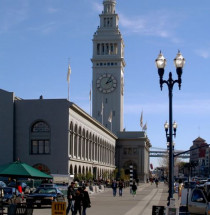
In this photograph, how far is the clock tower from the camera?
134m

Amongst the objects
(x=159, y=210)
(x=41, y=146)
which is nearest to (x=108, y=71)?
(x=41, y=146)

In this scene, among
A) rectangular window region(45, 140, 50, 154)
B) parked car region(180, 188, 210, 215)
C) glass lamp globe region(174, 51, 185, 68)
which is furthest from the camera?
rectangular window region(45, 140, 50, 154)

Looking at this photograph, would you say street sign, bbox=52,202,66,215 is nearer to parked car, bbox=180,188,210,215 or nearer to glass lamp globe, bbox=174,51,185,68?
parked car, bbox=180,188,210,215

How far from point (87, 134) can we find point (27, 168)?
60414mm

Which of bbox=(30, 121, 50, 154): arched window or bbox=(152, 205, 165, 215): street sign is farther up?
bbox=(30, 121, 50, 154): arched window

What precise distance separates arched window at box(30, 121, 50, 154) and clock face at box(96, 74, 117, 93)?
5915 cm

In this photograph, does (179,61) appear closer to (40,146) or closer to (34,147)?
(40,146)

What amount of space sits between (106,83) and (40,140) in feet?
199

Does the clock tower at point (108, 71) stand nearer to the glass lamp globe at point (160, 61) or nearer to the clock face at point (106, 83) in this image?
the clock face at point (106, 83)

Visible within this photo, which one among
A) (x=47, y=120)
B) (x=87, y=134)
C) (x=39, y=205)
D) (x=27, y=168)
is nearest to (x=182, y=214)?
(x=27, y=168)

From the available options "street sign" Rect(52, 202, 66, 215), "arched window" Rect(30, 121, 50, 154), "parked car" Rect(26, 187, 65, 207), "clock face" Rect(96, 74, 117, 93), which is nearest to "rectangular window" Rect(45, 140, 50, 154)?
"arched window" Rect(30, 121, 50, 154)

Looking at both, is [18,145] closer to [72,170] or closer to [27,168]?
[72,170]

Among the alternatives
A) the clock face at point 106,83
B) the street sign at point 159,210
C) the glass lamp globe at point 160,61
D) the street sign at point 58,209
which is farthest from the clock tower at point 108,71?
the street sign at point 159,210

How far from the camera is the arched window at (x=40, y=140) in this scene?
2972 inches
